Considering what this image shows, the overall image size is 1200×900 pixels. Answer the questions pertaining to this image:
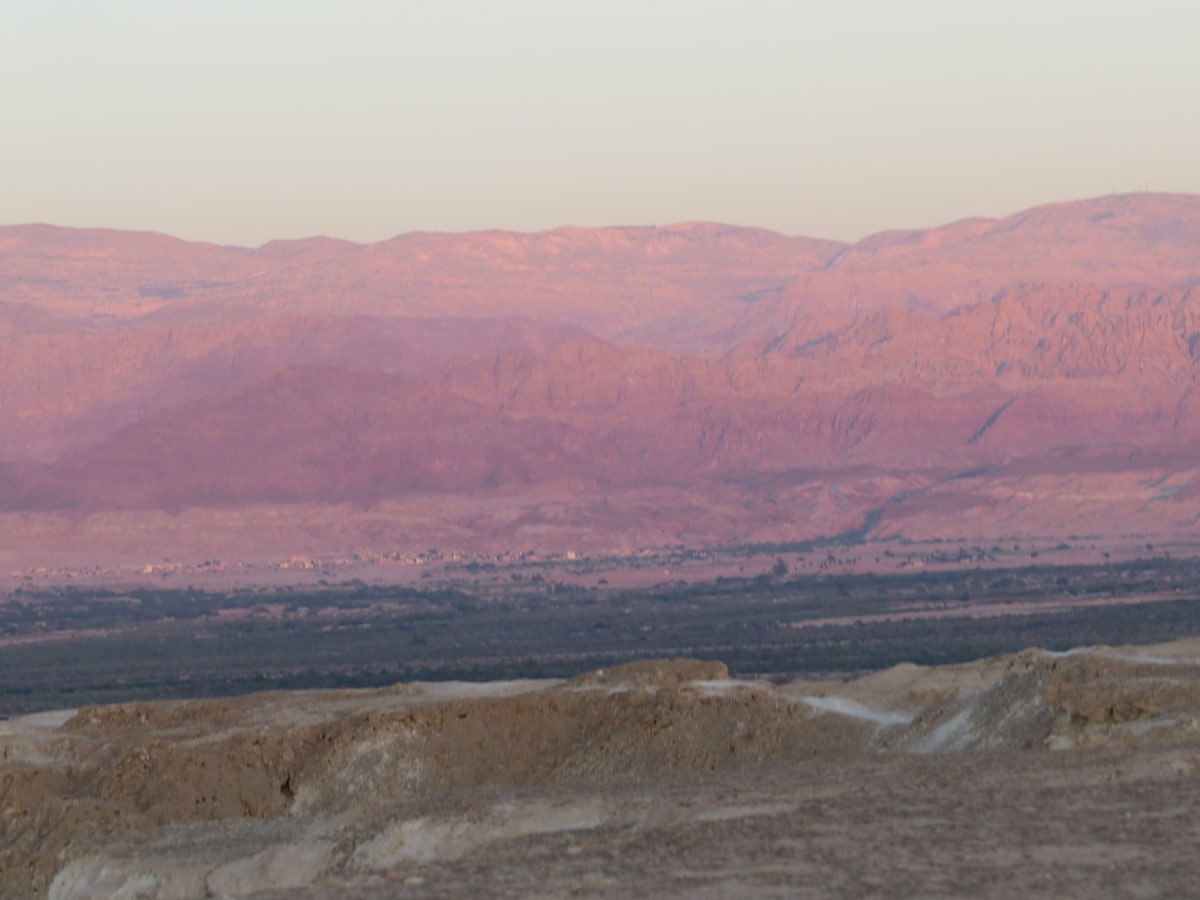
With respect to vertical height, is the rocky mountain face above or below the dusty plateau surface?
below

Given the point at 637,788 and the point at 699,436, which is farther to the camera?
the point at 699,436

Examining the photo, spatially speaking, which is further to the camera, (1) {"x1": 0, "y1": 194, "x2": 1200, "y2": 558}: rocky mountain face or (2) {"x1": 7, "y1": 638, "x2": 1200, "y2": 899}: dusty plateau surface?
(1) {"x1": 0, "y1": 194, "x2": 1200, "y2": 558}: rocky mountain face

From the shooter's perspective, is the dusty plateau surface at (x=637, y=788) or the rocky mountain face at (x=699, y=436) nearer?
the dusty plateau surface at (x=637, y=788)

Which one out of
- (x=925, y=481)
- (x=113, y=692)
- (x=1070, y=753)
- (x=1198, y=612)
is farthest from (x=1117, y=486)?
(x=1070, y=753)

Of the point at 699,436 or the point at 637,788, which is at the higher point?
the point at 637,788

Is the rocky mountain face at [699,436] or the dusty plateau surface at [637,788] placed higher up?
the dusty plateau surface at [637,788]

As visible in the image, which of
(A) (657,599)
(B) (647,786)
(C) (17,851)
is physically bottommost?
(A) (657,599)

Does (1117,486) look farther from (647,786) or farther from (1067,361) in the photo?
(647,786)

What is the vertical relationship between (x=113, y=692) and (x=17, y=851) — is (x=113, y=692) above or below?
below
